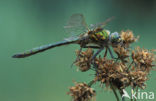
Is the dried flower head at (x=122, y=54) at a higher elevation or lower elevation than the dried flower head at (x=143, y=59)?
higher

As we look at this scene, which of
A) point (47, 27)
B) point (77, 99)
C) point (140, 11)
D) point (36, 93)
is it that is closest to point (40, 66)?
point (36, 93)

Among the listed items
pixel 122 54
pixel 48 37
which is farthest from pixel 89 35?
pixel 48 37

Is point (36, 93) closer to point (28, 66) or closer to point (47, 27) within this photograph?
point (28, 66)

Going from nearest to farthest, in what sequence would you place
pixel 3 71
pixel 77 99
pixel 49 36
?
pixel 77 99, pixel 3 71, pixel 49 36

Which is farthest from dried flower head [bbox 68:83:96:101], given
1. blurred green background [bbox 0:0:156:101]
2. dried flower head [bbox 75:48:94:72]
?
blurred green background [bbox 0:0:156:101]

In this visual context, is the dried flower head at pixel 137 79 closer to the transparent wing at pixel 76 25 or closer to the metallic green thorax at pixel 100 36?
the metallic green thorax at pixel 100 36

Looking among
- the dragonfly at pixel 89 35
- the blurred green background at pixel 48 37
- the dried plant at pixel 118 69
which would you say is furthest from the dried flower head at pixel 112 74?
the blurred green background at pixel 48 37

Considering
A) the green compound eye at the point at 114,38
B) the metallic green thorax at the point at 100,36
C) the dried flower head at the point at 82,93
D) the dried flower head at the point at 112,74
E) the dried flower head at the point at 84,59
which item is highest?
the metallic green thorax at the point at 100,36

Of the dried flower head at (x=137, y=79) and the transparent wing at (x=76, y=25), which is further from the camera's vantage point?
the transparent wing at (x=76, y=25)
